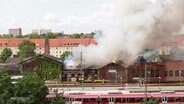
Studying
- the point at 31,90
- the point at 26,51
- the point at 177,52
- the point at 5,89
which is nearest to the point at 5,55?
the point at 26,51

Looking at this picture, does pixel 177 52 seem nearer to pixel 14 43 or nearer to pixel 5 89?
pixel 5 89

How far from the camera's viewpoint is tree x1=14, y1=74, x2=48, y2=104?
4981 cm

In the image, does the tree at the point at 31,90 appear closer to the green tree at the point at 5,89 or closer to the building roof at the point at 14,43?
the green tree at the point at 5,89

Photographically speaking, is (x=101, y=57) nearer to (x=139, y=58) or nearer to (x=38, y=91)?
(x=139, y=58)

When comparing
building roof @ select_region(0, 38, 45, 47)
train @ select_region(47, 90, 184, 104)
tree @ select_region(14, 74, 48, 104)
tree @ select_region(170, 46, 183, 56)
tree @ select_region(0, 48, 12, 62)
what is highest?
building roof @ select_region(0, 38, 45, 47)

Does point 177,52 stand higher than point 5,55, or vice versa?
point 5,55

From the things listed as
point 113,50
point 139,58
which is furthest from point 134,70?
point 113,50

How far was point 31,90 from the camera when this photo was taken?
5031cm

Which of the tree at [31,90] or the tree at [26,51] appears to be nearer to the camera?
the tree at [31,90]

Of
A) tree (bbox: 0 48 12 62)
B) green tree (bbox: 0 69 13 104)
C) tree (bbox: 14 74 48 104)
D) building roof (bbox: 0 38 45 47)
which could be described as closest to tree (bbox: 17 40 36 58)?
tree (bbox: 0 48 12 62)

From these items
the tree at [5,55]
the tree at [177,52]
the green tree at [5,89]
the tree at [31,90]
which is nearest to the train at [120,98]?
the tree at [31,90]

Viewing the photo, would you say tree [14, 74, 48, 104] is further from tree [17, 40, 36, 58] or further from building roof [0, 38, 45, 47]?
building roof [0, 38, 45, 47]

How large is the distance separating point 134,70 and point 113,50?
8893 mm

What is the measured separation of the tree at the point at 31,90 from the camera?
163 ft
